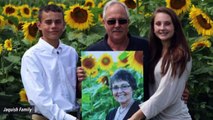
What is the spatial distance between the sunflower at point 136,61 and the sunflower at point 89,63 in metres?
0.26

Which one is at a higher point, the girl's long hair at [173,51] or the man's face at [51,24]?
the man's face at [51,24]

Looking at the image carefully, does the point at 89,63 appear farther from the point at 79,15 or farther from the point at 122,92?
the point at 79,15

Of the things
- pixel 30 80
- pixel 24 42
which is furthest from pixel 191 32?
pixel 30 80

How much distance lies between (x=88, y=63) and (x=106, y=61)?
0.42 ft

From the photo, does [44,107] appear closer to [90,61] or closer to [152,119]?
[90,61]

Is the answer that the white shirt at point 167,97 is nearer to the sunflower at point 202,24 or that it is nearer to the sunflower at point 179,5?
the sunflower at point 202,24

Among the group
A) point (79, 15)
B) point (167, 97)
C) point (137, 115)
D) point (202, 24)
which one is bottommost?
point (137, 115)

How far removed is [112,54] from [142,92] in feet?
1.13

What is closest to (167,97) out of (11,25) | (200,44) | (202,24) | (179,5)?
(200,44)

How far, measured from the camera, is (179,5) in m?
6.42

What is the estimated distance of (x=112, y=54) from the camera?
14.5 ft

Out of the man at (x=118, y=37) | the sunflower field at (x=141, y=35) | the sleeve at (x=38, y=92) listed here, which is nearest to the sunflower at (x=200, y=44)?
the sunflower field at (x=141, y=35)

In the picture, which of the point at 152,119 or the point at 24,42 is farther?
the point at 24,42

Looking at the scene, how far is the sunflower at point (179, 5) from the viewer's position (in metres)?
6.39
